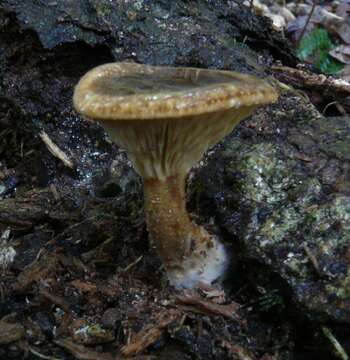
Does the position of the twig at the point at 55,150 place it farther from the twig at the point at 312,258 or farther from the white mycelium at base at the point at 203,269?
the twig at the point at 312,258

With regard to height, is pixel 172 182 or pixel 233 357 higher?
pixel 172 182

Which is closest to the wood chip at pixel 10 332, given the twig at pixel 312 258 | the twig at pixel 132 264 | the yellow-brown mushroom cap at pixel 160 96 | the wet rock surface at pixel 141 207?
the wet rock surface at pixel 141 207

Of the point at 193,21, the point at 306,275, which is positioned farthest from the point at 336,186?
the point at 193,21

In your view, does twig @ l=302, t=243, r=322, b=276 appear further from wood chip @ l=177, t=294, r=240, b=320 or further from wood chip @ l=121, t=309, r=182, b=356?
wood chip @ l=121, t=309, r=182, b=356

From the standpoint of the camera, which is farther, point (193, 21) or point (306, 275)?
point (193, 21)

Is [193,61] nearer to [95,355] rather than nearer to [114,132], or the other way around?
[114,132]

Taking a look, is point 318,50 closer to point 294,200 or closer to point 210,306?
point 294,200

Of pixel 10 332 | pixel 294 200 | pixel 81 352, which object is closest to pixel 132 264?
pixel 81 352
